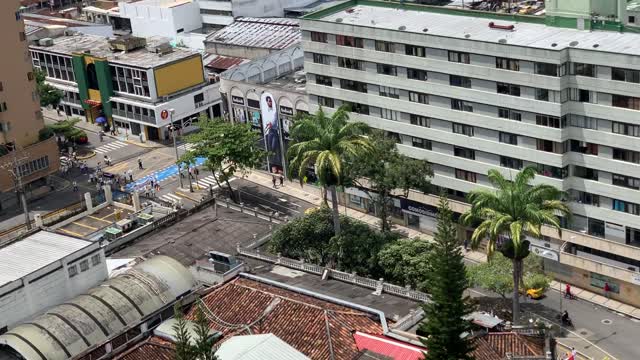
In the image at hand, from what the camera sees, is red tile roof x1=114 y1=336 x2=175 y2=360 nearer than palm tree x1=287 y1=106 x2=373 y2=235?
Yes

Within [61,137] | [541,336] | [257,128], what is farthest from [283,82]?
[541,336]

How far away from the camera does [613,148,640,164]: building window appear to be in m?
102

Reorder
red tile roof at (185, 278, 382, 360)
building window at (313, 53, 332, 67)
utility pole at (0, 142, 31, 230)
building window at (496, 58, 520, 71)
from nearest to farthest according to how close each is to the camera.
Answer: red tile roof at (185, 278, 382, 360)
building window at (496, 58, 520, 71)
building window at (313, 53, 332, 67)
utility pole at (0, 142, 31, 230)

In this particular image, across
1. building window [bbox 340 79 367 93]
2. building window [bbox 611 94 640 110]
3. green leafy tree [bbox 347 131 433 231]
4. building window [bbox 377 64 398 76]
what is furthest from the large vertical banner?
building window [bbox 611 94 640 110]

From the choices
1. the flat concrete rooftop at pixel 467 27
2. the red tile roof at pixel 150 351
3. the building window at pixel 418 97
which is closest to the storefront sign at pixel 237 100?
the flat concrete rooftop at pixel 467 27

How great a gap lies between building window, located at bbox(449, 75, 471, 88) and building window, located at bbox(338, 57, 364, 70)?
14066mm

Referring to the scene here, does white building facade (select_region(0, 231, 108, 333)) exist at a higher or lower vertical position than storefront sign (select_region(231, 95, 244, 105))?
higher

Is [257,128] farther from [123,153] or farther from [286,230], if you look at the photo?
[286,230]

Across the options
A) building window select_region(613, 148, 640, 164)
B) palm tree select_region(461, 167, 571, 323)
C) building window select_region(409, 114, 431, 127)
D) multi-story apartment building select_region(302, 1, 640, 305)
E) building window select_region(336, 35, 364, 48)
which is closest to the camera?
palm tree select_region(461, 167, 571, 323)

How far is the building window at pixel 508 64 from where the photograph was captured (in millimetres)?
107125

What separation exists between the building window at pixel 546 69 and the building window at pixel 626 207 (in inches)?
586

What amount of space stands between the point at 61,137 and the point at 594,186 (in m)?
91.8

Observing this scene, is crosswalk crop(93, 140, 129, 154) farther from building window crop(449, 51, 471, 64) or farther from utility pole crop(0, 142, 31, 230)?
building window crop(449, 51, 471, 64)

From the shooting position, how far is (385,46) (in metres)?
120
